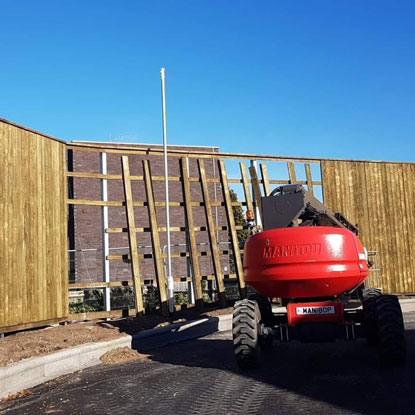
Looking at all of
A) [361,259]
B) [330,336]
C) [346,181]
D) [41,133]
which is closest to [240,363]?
[330,336]

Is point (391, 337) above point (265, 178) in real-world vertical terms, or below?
below

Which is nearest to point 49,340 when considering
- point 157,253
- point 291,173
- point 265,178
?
point 157,253

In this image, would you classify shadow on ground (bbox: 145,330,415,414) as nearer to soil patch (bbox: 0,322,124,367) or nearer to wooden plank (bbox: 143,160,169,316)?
soil patch (bbox: 0,322,124,367)

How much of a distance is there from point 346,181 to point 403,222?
2561mm

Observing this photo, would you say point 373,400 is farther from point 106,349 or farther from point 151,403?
point 106,349

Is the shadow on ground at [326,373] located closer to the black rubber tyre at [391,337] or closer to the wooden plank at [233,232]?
the black rubber tyre at [391,337]

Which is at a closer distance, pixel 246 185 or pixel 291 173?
pixel 246 185

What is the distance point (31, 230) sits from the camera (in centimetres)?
1127

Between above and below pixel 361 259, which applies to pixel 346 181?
above

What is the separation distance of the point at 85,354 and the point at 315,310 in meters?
3.87

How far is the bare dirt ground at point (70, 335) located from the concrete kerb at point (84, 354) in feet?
1.12

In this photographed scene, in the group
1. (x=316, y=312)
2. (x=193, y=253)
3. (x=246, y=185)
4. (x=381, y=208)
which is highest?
(x=246, y=185)

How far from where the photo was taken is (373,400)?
18.6ft

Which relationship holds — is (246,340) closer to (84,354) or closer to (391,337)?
(391,337)
